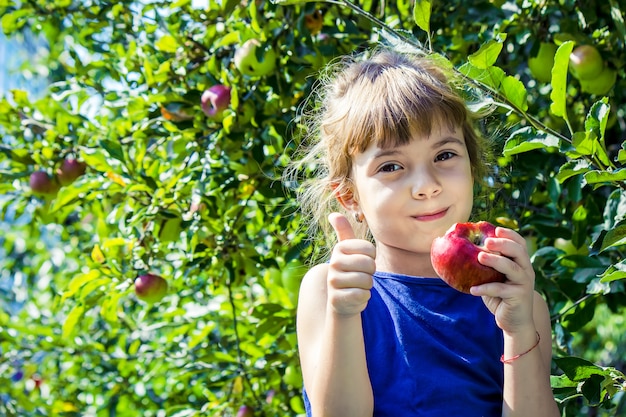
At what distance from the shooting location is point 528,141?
4.03 ft

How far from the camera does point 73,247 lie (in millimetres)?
2951

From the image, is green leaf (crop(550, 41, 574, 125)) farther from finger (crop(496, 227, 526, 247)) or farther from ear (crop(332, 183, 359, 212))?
ear (crop(332, 183, 359, 212))

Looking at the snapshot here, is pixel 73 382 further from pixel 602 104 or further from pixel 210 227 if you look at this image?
pixel 602 104

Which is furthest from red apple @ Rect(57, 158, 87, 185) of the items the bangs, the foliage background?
the bangs

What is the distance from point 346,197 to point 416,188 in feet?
0.77

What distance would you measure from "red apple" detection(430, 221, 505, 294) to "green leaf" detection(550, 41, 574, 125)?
19 cm

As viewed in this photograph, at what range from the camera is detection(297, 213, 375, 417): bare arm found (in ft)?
3.70

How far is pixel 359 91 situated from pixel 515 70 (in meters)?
0.98

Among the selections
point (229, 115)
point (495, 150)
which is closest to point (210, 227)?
point (229, 115)

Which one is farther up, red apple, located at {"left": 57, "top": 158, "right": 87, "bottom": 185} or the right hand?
red apple, located at {"left": 57, "top": 158, "right": 87, "bottom": 185}

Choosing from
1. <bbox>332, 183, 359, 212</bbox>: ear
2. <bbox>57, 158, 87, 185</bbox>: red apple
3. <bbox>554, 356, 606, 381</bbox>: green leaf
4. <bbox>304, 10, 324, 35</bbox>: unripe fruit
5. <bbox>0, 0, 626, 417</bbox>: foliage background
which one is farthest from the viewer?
<bbox>57, 158, 87, 185</bbox>: red apple

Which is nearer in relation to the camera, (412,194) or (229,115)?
(412,194)

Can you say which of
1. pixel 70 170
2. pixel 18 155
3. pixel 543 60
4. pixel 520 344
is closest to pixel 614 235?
pixel 520 344

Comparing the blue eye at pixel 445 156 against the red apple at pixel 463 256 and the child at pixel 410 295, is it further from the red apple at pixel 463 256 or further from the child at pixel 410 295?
the red apple at pixel 463 256
